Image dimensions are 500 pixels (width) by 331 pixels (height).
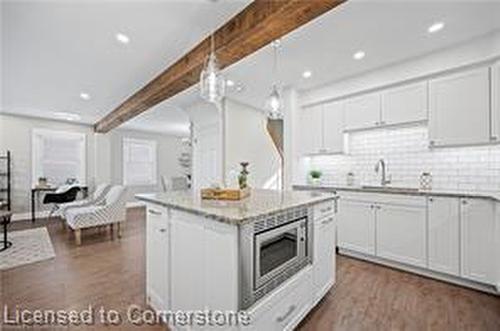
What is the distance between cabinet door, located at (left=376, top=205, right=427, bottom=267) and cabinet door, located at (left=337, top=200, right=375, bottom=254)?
0.09m

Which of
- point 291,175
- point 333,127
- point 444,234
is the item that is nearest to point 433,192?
point 444,234

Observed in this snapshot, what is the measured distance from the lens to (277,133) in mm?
6012

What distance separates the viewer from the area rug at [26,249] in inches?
122

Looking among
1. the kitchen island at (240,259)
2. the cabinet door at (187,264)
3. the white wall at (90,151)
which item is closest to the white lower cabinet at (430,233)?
the kitchen island at (240,259)

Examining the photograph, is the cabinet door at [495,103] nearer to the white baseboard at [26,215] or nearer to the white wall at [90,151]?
the white wall at [90,151]

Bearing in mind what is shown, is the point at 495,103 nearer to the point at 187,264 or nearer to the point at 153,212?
the point at 187,264

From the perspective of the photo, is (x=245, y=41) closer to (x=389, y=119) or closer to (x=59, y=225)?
(x=389, y=119)

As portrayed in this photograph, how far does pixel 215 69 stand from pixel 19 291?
2.83 m

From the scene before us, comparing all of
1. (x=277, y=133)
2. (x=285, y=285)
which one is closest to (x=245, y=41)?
(x=285, y=285)

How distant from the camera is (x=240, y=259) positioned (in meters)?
1.30

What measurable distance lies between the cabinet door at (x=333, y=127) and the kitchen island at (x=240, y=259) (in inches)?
71.8

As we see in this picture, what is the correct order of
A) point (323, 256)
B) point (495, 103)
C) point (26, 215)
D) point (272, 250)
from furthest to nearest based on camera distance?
point (26, 215)
point (495, 103)
point (323, 256)
point (272, 250)

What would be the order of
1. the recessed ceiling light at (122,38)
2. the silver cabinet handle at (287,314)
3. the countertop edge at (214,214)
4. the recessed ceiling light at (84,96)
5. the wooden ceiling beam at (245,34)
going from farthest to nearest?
the recessed ceiling light at (84,96)
the recessed ceiling light at (122,38)
the wooden ceiling beam at (245,34)
the silver cabinet handle at (287,314)
the countertop edge at (214,214)

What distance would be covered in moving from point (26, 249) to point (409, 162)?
5.54 meters
